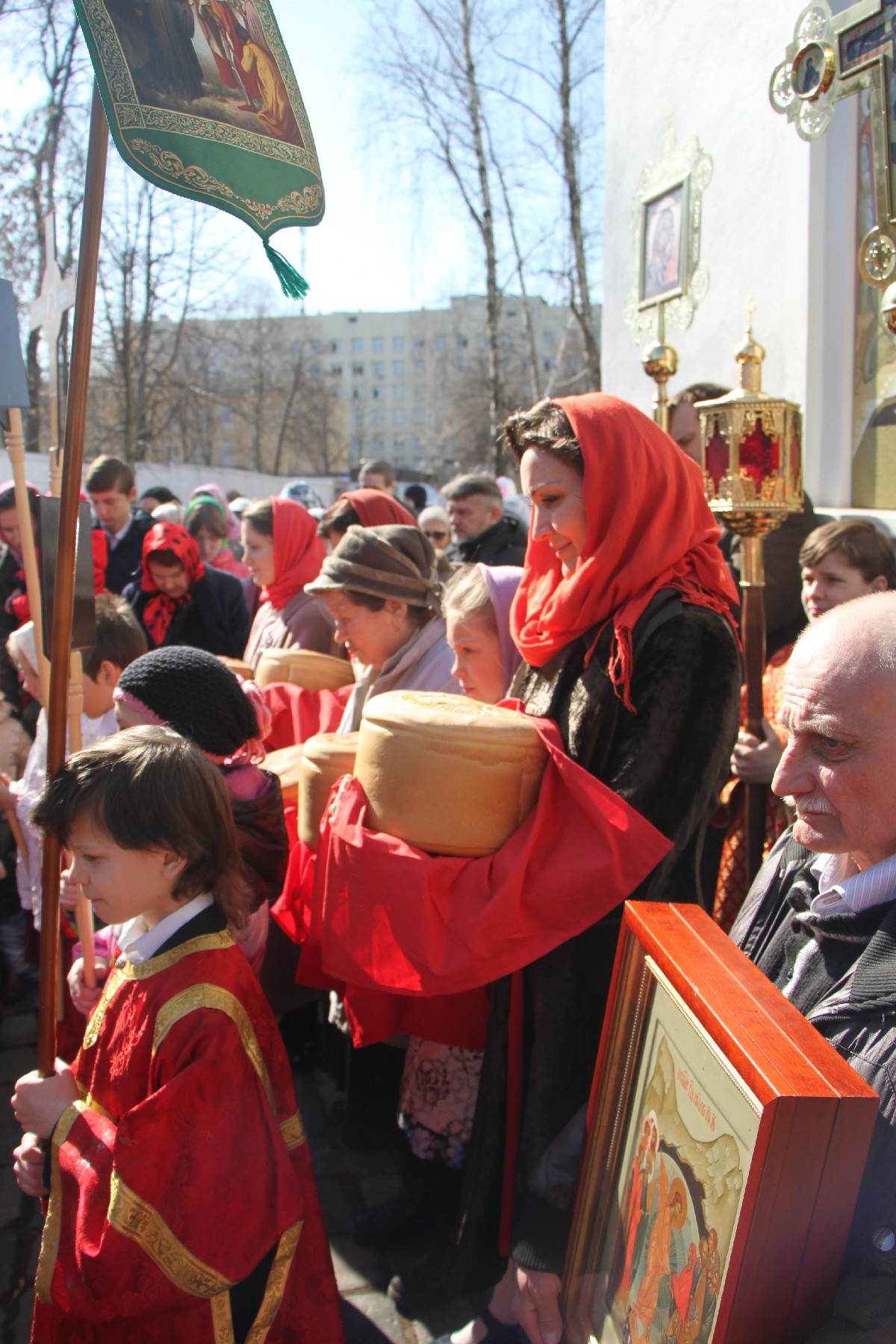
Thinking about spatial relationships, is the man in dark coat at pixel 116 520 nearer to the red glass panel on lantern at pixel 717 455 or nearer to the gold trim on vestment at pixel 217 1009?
the red glass panel on lantern at pixel 717 455

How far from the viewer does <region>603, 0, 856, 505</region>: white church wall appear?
4676 mm

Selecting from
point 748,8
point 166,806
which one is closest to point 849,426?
point 748,8

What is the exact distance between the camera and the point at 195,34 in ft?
5.82

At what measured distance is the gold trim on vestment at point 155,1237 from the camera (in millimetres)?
1573

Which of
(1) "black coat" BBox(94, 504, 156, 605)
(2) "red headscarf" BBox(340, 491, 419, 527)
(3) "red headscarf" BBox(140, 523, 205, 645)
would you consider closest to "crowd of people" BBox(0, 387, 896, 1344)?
(2) "red headscarf" BBox(340, 491, 419, 527)

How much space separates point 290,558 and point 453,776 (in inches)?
120

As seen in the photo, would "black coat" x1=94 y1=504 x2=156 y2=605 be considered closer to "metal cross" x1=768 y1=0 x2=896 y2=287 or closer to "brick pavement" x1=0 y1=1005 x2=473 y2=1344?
"brick pavement" x1=0 y1=1005 x2=473 y2=1344

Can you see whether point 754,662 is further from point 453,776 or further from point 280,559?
point 280,559

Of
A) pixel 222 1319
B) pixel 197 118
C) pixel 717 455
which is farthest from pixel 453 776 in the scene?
pixel 717 455

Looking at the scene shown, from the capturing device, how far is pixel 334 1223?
2.70 metres

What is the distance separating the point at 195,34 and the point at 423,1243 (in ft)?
9.13

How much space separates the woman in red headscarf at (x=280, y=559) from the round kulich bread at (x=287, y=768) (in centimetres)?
154

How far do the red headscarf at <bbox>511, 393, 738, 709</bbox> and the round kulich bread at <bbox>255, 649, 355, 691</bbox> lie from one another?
5.36 feet

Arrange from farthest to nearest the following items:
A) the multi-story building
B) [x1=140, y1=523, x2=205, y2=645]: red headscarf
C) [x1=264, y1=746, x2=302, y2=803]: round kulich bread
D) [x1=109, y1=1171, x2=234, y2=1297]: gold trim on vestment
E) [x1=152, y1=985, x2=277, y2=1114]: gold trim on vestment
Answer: the multi-story building, [x1=140, y1=523, x2=205, y2=645]: red headscarf, [x1=264, y1=746, x2=302, y2=803]: round kulich bread, [x1=152, y1=985, x2=277, y2=1114]: gold trim on vestment, [x1=109, y1=1171, x2=234, y2=1297]: gold trim on vestment
